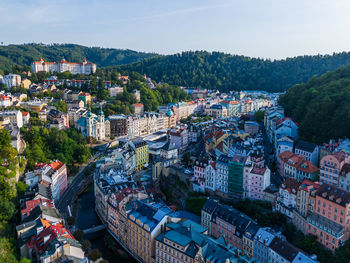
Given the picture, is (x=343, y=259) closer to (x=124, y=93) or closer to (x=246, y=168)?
(x=246, y=168)

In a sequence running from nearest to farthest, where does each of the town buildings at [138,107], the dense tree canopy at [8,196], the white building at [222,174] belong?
the dense tree canopy at [8,196], the white building at [222,174], the town buildings at [138,107]

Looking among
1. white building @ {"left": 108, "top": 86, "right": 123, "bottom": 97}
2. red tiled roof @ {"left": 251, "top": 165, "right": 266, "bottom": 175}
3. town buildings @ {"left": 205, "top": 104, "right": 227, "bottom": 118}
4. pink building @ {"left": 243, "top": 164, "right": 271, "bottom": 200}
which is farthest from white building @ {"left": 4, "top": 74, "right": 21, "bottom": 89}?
red tiled roof @ {"left": 251, "top": 165, "right": 266, "bottom": 175}

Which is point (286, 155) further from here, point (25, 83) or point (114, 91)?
point (25, 83)

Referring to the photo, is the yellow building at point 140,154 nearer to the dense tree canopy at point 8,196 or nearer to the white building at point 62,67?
the dense tree canopy at point 8,196

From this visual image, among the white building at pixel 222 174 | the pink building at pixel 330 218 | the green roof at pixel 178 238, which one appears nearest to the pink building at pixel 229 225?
the white building at pixel 222 174

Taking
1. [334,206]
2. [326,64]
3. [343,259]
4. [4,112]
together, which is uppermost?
[326,64]

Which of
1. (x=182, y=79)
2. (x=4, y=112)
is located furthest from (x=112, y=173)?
(x=182, y=79)
